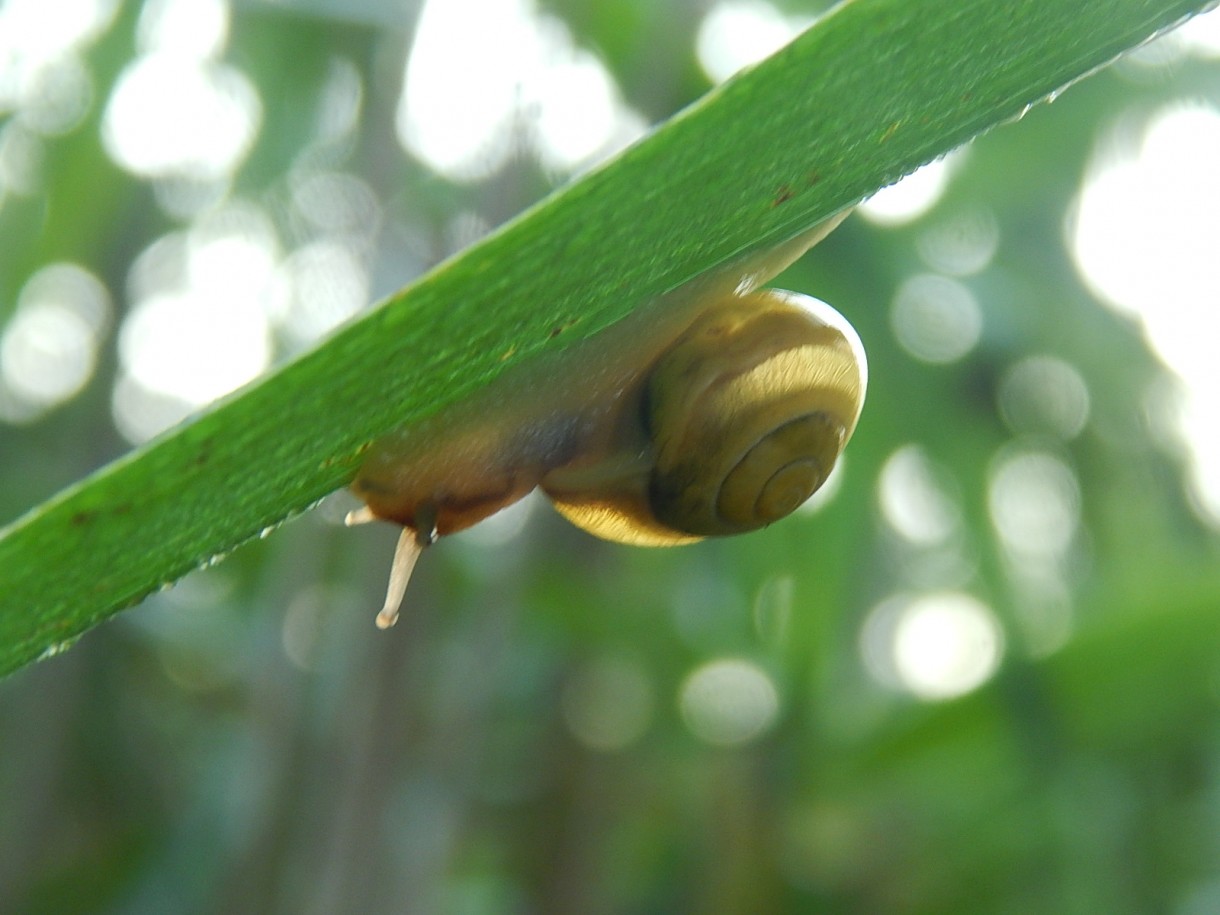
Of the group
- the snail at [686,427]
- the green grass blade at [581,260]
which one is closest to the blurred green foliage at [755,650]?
the snail at [686,427]

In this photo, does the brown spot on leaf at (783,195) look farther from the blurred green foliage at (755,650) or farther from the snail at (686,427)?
the blurred green foliage at (755,650)

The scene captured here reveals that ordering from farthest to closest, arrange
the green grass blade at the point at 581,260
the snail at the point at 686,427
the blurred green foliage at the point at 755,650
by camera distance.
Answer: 1. the blurred green foliage at the point at 755,650
2. the snail at the point at 686,427
3. the green grass blade at the point at 581,260

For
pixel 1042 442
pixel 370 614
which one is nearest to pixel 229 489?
pixel 370 614

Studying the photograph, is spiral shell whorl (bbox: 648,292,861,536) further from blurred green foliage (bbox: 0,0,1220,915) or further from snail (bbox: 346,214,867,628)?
blurred green foliage (bbox: 0,0,1220,915)

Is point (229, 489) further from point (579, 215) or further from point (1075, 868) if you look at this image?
point (1075, 868)

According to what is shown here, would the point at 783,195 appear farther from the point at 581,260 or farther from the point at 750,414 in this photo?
the point at 750,414
